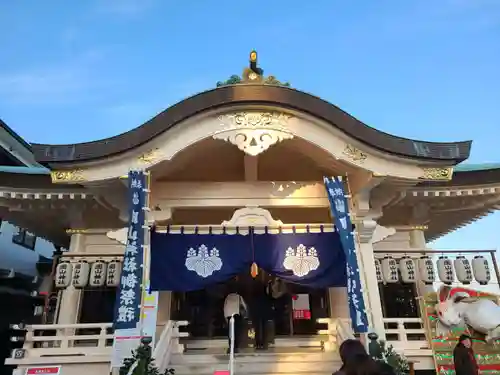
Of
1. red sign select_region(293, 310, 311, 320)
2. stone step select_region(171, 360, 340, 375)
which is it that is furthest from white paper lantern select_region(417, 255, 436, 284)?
stone step select_region(171, 360, 340, 375)

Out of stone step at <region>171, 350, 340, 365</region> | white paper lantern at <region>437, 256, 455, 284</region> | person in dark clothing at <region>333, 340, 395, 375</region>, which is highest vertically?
white paper lantern at <region>437, 256, 455, 284</region>

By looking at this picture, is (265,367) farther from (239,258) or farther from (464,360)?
(464,360)

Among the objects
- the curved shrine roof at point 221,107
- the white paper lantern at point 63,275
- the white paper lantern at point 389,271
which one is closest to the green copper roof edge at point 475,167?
the curved shrine roof at point 221,107

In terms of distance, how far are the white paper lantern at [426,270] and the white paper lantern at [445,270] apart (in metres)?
0.14

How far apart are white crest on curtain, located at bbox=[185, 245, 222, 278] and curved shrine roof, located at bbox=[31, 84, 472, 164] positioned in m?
2.27

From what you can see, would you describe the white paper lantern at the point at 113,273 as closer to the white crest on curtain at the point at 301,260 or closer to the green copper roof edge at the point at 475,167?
the white crest on curtain at the point at 301,260

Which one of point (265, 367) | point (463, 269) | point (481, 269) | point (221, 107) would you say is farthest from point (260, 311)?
point (481, 269)

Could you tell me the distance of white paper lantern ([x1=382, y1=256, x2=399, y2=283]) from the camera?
28.3ft

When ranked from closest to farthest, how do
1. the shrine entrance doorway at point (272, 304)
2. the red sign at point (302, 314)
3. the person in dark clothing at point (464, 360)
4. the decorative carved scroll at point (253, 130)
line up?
the person in dark clothing at point (464, 360), the decorative carved scroll at point (253, 130), the shrine entrance doorway at point (272, 304), the red sign at point (302, 314)

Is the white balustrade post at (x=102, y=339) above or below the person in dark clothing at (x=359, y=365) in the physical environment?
above

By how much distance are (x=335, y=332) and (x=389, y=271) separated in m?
1.77

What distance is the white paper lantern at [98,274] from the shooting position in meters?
8.53

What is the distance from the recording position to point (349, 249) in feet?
22.9

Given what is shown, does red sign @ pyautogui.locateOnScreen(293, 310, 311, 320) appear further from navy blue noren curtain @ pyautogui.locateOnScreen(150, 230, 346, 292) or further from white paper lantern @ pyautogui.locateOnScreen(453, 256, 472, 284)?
white paper lantern @ pyautogui.locateOnScreen(453, 256, 472, 284)
